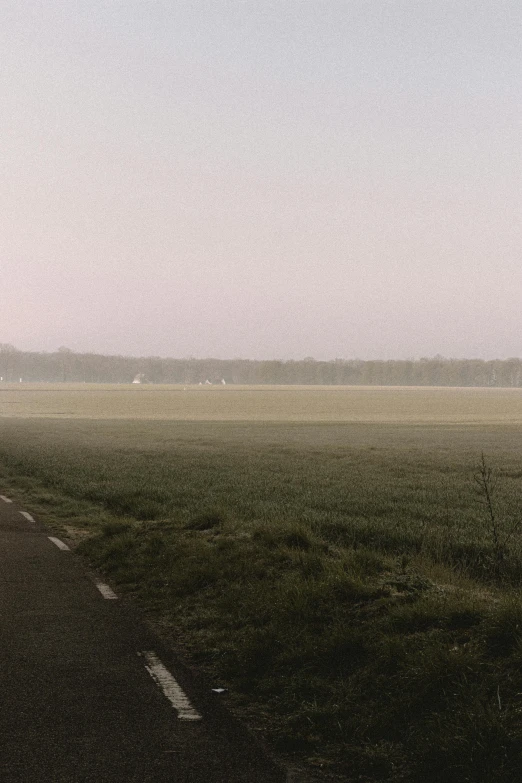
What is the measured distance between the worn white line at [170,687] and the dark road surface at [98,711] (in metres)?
0.05

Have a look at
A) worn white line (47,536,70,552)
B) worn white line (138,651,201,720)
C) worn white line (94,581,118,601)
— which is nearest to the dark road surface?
worn white line (138,651,201,720)

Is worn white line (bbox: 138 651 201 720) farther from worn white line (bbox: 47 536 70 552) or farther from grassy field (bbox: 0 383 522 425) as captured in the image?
grassy field (bbox: 0 383 522 425)

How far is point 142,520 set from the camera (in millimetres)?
15195

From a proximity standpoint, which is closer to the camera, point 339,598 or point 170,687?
point 170,687

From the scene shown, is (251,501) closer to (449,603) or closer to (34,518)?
(34,518)

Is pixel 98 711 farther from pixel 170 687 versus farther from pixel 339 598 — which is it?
pixel 339 598

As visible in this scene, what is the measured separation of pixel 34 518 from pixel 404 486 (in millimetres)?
9731

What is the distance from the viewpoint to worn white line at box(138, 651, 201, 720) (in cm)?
564

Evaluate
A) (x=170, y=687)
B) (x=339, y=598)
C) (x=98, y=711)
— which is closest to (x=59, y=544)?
(x=339, y=598)

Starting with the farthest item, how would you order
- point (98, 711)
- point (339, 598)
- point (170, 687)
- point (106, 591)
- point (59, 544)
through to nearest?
point (59, 544)
point (106, 591)
point (339, 598)
point (170, 687)
point (98, 711)

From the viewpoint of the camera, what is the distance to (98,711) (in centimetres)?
566

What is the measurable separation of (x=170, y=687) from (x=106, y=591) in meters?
3.75

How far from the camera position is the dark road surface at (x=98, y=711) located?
4723 mm

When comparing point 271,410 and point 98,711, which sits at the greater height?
point 98,711
